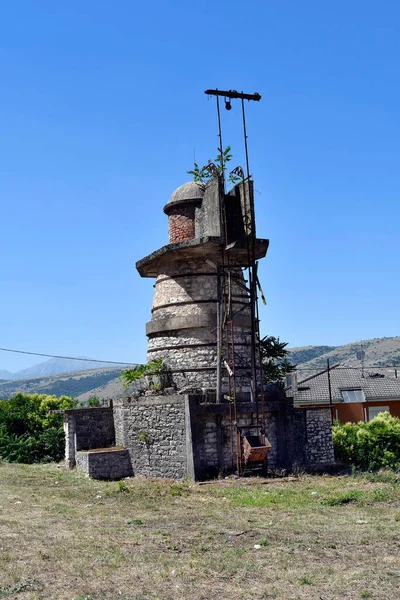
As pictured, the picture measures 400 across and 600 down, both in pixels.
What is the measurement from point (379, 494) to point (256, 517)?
3.57 metres

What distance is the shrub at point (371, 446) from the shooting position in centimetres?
2014

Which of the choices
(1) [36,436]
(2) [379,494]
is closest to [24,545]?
(2) [379,494]

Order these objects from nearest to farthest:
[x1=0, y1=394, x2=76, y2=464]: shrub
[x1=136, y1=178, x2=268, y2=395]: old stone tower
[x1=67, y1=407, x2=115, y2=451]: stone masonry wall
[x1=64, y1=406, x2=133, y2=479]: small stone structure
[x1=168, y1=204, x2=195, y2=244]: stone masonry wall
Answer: [x1=136, y1=178, x2=268, y2=395]: old stone tower, [x1=168, y1=204, x2=195, y2=244]: stone masonry wall, [x1=64, y1=406, x2=133, y2=479]: small stone structure, [x1=67, y1=407, x2=115, y2=451]: stone masonry wall, [x1=0, y1=394, x2=76, y2=464]: shrub

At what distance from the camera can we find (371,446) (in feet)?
67.7

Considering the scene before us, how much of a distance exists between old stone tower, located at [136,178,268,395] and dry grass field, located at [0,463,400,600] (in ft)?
13.9

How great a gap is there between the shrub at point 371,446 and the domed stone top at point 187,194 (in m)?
9.52

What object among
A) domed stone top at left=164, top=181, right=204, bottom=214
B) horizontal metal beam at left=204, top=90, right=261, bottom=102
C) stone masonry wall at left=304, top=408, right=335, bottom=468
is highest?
horizontal metal beam at left=204, top=90, right=261, bottom=102

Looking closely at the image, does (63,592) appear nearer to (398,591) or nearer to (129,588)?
(129,588)

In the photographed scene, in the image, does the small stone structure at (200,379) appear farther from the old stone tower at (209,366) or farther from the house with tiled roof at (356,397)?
the house with tiled roof at (356,397)

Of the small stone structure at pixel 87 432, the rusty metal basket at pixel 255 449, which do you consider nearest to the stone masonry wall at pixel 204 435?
the rusty metal basket at pixel 255 449

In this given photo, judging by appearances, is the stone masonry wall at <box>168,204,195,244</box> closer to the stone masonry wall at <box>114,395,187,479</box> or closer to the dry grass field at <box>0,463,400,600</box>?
the stone masonry wall at <box>114,395,187,479</box>

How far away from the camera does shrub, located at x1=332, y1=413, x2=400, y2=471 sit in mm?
20141

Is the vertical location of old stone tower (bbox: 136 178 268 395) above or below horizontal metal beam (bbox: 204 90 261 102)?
below

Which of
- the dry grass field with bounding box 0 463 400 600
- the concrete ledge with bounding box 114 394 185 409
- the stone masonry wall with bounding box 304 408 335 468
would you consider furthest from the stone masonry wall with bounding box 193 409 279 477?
the stone masonry wall with bounding box 304 408 335 468
